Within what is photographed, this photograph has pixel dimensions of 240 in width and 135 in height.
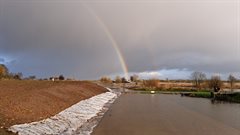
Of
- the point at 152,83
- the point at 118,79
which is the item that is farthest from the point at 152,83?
the point at 118,79

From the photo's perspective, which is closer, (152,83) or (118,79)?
(152,83)

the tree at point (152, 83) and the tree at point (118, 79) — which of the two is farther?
the tree at point (118, 79)

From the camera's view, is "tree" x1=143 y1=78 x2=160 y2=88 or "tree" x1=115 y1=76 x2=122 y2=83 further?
"tree" x1=115 y1=76 x2=122 y2=83

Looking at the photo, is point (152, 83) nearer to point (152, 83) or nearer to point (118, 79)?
point (152, 83)

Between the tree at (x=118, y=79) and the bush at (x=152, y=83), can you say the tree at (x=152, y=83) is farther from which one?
the tree at (x=118, y=79)

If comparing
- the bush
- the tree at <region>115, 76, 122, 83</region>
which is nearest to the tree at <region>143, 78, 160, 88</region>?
the bush

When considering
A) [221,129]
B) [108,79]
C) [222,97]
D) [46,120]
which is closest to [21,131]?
[46,120]

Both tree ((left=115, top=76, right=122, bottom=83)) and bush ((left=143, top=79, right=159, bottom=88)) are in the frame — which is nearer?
bush ((left=143, top=79, right=159, bottom=88))

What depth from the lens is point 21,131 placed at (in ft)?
48.5

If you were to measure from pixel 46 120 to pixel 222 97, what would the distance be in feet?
153

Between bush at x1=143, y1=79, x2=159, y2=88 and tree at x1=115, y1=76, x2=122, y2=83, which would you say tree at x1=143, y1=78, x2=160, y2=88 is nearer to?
bush at x1=143, y1=79, x2=159, y2=88

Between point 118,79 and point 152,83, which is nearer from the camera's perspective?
point 152,83

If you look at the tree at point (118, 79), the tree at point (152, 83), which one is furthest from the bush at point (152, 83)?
the tree at point (118, 79)

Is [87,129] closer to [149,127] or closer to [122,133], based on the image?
[122,133]
